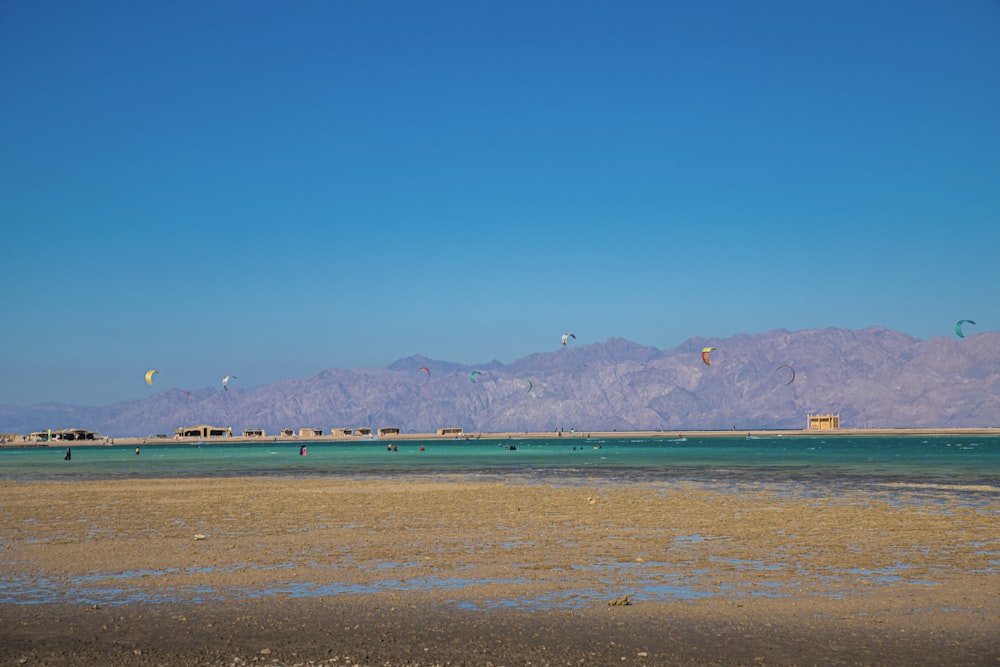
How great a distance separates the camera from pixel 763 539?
2262 cm

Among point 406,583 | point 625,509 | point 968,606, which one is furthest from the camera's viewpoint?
point 625,509

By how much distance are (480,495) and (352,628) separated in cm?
2529

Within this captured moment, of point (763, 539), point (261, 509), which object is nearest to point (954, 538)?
point (763, 539)

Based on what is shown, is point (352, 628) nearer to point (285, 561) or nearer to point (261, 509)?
point (285, 561)

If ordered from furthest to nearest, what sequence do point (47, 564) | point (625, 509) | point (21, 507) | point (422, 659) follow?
1. point (21, 507)
2. point (625, 509)
3. point (47, 564)
4. point (422, 659)

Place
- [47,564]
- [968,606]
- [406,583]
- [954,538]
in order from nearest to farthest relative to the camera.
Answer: [968,606]
[406,583]
[47,564]
[954,538]

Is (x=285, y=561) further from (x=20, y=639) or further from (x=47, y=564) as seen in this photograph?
(x=20, y=639)

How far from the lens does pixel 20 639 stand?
1300 centimetres

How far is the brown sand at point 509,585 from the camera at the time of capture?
1245cm

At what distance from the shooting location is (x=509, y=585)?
55.3ft

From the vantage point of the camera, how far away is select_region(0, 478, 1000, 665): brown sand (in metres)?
12.4

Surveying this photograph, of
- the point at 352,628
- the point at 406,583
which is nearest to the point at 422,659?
the point at 352,628

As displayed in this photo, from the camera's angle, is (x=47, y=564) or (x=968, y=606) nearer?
(x=968, y=606)

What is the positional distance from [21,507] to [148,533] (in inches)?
474
